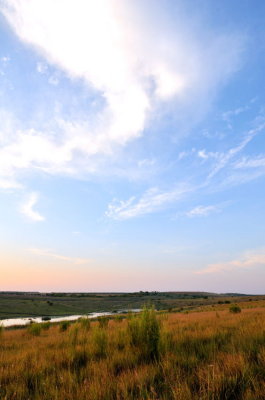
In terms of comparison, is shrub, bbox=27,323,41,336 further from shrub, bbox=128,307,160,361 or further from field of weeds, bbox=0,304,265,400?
shrub, bbox=128,307,160,361

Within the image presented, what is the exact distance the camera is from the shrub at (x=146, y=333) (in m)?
4.98

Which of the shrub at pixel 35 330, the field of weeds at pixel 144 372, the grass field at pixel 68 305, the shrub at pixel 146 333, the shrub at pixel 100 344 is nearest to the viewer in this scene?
the field of weeds at pixel 144 372

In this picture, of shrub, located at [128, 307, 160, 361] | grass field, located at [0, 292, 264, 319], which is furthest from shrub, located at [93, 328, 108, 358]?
grass field, located at [0, 292, 264, 319]

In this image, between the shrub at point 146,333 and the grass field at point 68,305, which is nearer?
the shrub at point 146,333

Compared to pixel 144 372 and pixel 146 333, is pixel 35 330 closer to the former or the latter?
pixel 146 333

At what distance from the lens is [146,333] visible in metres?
5.30

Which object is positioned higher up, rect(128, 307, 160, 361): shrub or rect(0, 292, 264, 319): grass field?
rect(0, 292, 264, 319): grass field

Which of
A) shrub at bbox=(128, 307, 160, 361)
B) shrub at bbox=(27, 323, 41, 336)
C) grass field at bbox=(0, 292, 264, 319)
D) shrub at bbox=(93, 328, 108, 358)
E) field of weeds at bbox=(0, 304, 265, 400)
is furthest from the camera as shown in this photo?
grass field at bbox=(0, 292, 264, 319)

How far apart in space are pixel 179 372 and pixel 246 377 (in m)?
0.83

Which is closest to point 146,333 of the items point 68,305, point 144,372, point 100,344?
point 100,344

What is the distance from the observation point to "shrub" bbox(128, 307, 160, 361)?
16.3 ft

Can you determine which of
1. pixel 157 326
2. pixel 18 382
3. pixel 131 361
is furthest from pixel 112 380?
pixel 157 326

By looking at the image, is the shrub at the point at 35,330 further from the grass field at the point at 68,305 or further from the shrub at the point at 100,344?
the shrub at the point at 100,344

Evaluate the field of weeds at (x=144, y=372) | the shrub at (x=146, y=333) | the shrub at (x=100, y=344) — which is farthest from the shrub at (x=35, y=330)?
the shrub at (x=146, y=333)
